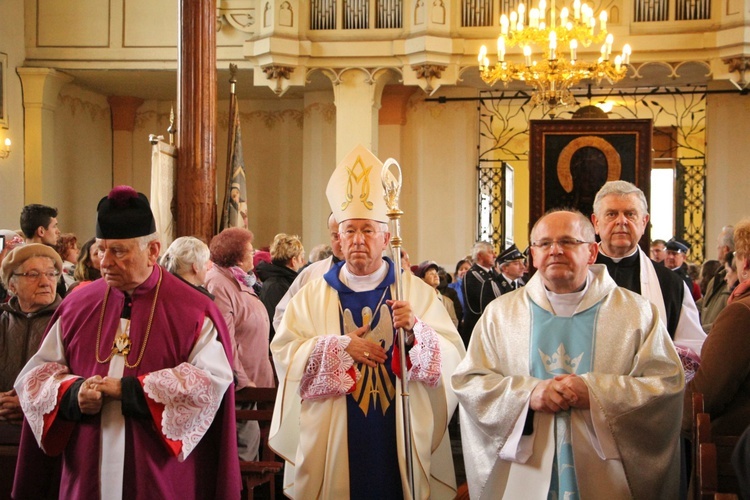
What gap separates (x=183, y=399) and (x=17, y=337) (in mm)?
1150

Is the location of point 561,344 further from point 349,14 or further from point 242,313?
point 349,14

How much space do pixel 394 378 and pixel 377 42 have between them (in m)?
10.2

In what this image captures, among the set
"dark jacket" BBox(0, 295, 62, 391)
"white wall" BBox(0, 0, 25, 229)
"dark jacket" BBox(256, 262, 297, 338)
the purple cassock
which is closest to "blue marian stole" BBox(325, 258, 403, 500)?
the purple cassock

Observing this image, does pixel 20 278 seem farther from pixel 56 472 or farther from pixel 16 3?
pixel 16 3

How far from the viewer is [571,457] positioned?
3473mm

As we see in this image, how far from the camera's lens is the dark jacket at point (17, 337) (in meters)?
4.14

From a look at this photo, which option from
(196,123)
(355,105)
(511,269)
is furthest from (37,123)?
(511,269)

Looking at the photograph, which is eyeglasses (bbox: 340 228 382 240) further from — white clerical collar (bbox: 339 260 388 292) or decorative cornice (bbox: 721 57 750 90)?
decorative cornice (bbox: 721 57 750 90)

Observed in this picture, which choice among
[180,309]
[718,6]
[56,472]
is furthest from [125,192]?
[718,6]

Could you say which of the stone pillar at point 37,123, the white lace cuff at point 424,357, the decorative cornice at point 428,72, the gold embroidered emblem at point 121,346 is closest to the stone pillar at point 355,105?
the decorative cornice at point 428,72

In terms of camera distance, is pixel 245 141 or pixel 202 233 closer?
pixel 202 233

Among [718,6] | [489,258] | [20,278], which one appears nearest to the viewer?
[20,278]

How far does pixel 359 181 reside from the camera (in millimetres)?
4480

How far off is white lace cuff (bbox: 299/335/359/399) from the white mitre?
0.64 m
